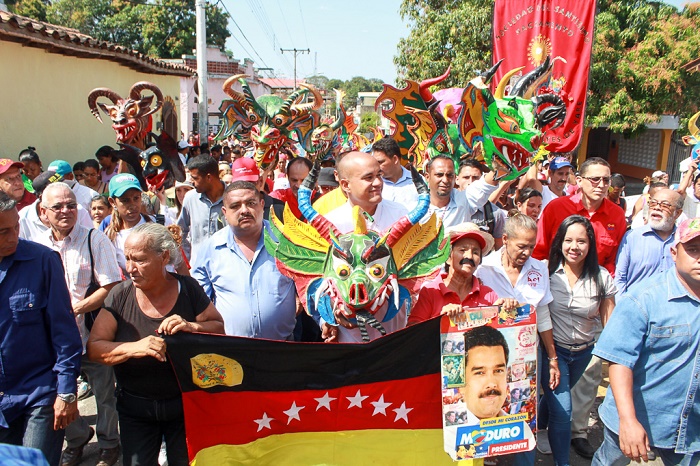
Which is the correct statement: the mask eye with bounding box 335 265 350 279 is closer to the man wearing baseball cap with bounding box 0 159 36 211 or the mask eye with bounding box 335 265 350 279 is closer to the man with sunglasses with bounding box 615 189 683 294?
the man with sunglasses with bounding box 615 189 683 294

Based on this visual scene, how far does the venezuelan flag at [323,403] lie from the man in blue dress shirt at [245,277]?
39 centimetres

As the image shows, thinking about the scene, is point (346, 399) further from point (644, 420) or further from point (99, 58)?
point (99, 58)

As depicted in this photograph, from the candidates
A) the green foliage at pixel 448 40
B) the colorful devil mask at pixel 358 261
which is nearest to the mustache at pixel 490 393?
the colorful devil mask at pixel 358 261

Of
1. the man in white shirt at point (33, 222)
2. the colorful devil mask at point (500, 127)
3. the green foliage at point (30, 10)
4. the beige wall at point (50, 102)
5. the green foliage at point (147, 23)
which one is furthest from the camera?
the green foliage at point (147, 23)

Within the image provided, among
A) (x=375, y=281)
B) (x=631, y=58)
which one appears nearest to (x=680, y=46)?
(x=631, y=58)

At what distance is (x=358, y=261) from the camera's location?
288cm

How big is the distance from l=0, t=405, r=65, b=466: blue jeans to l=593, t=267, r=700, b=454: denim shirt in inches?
108

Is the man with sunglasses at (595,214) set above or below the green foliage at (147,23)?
below

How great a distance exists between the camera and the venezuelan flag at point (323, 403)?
2936mm

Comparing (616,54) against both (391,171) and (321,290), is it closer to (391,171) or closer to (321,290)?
(391,171)

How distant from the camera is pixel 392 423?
307 centimetres

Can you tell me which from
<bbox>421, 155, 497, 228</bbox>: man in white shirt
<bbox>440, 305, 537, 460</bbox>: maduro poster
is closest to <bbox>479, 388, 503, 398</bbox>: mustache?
<bbox>440, 305, 537, 460</bbox>: maduro poster

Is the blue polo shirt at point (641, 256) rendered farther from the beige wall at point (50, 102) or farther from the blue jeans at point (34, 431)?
the beige wall at point (50, 102)

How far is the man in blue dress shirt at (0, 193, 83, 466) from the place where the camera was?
8.70 feet
